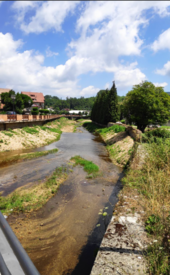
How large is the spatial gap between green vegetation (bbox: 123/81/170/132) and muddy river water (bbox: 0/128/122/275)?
1741 cm

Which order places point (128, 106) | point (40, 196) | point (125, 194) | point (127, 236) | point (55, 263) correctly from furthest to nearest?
point (128, 106)
point (40, 196)
point (125, 194)
point (55, 263)
point (127, 236)

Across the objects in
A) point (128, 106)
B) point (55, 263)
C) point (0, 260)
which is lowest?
point (55, 263)

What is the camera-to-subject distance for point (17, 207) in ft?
24.7

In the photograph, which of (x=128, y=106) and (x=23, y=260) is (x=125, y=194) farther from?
(x=128, y=106)

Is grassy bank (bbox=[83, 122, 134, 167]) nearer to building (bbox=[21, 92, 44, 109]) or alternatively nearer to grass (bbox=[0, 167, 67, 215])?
grass (bbox=[0, 167, 67, 215])

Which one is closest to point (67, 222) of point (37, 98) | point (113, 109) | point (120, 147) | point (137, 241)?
point (137, 241)

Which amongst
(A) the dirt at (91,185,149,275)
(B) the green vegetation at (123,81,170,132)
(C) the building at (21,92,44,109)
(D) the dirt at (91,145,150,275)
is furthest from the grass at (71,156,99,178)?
(C) the building at (21,92,44,109)

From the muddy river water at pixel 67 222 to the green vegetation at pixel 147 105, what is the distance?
17410 mm

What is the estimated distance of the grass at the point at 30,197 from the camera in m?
7.47

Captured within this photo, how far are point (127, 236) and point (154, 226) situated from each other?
0.80 meters

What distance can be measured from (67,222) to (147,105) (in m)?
23.5

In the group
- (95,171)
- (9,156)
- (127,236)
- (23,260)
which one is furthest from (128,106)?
(23,260)

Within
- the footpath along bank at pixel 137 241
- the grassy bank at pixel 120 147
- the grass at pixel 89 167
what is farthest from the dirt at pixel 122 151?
the footpath along bank at pixel 137 241

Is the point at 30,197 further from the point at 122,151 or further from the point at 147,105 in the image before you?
the point at 147,105
